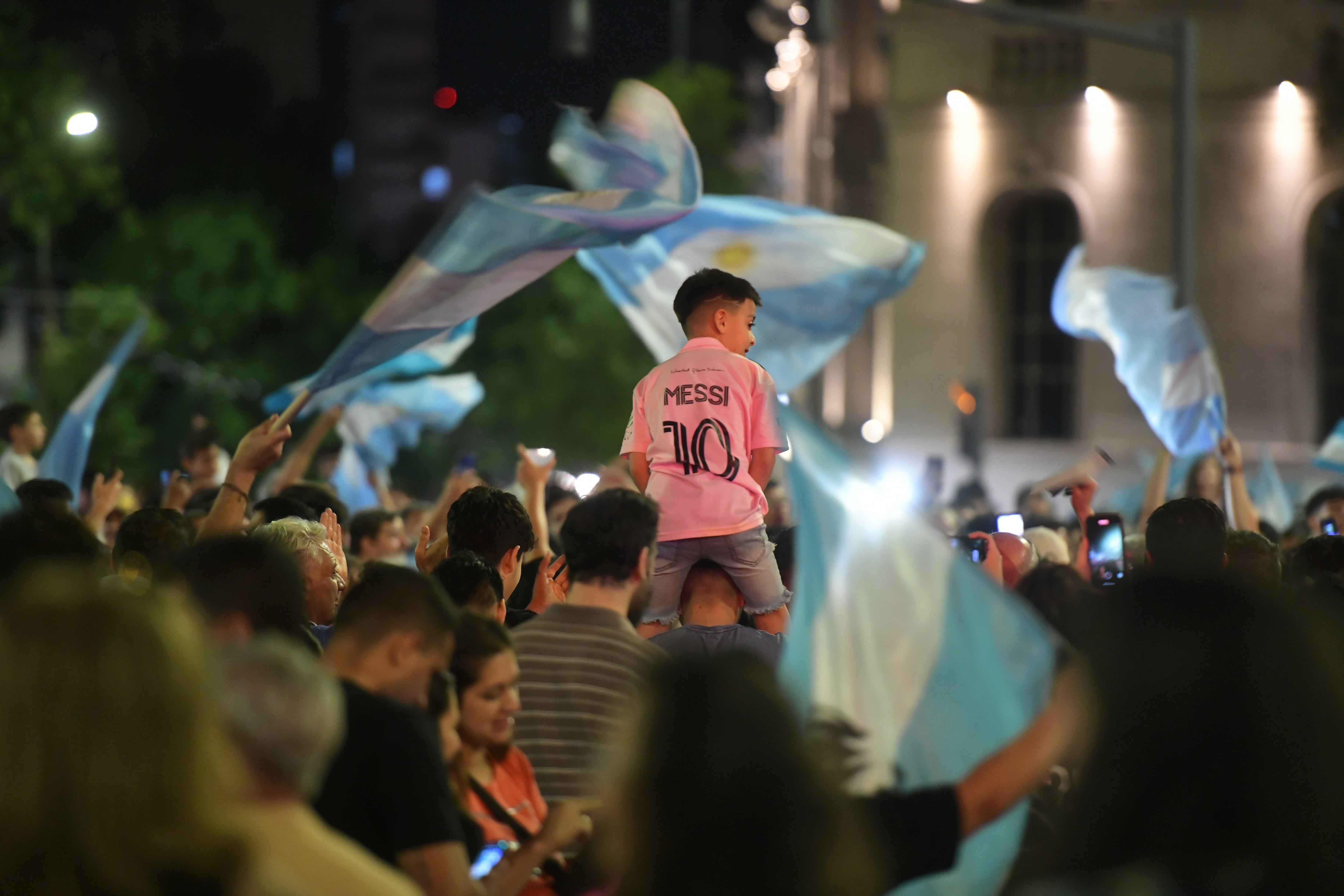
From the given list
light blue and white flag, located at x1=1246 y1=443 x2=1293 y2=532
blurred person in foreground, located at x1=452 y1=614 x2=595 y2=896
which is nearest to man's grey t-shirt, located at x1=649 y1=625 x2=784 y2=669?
blurred person in foreground, located at x1=452 y1=614 x2=595 y2=896

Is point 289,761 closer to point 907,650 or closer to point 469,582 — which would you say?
point 907,650

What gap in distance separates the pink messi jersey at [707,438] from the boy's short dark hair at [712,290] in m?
0.16

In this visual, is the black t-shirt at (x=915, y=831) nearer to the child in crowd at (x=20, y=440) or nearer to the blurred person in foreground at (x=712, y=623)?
the blurred person in foreground at (x=712, y=623)

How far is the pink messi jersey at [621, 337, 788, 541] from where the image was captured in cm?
689

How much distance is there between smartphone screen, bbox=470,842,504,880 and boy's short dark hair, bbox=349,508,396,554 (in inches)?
203

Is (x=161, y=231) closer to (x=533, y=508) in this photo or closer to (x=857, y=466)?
(x=533, y=508)

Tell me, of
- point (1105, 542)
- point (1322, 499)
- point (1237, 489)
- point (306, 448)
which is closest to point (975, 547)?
point (1105, 542)

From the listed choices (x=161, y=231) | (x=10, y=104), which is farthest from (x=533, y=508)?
(x=161, y=231)

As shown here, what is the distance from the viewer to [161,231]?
37.4m

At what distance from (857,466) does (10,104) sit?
21.9 metres

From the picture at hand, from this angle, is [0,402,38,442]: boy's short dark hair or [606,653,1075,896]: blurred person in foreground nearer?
[606,653,1075,896]: blurred person in foreground

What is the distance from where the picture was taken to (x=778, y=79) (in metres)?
42.4

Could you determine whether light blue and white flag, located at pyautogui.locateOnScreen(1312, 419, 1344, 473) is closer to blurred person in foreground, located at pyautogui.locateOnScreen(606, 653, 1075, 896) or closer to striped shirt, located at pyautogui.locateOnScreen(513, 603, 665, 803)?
striped shirt, located at pyautogui.locateOnScreen(513, 603, 665, 803)

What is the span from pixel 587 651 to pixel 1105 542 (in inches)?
174
